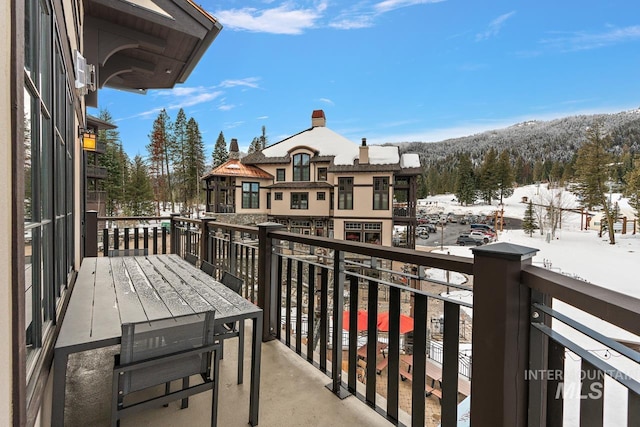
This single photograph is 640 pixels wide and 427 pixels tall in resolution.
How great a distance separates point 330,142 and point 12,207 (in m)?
17.6

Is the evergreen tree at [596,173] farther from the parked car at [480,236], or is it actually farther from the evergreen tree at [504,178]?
the evergreen tree at [504,178]

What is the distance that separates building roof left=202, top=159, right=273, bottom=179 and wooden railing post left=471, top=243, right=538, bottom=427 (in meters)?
16.5

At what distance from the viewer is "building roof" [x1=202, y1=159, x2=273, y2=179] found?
16594 mm

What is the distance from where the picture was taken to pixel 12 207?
2.14ft

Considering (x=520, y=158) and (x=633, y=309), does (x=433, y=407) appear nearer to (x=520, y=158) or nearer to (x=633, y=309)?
(x=633, y=309)

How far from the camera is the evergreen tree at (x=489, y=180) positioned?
46.1 metres

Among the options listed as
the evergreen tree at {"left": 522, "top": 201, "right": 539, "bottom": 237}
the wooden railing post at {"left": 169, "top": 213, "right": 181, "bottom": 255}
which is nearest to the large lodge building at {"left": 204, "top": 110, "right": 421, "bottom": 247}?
the wooden railing post at {"left": 169, "top": 213, "right": 181, "bottom": 255}

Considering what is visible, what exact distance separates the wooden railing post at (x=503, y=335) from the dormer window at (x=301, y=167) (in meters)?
16.1

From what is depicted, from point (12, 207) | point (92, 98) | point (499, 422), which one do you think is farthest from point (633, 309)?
point (92, 98)

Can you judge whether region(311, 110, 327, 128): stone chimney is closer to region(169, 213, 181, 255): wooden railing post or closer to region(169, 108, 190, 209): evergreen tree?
region(169, 213, 181, 255): wooden railing post

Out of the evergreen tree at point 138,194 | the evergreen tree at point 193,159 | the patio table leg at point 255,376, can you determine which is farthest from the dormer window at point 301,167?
the evergreen tree at point 138,194

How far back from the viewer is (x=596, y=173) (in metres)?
25.6

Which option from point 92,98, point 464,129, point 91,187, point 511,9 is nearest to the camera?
point 92,98

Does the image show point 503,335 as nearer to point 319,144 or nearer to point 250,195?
point 250,195
